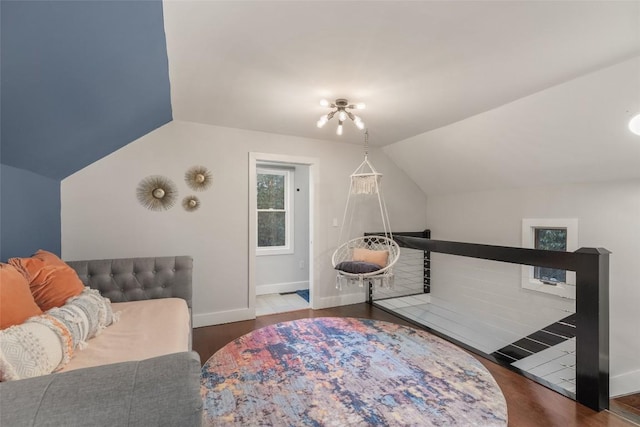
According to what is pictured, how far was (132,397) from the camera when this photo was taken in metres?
0.83

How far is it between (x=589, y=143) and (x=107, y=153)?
458cm

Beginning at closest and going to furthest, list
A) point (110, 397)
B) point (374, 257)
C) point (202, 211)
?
point (110, 397), point (202, 211), point (374, 257)

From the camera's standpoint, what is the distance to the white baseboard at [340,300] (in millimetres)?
4175

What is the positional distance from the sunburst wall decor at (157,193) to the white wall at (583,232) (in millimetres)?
3952

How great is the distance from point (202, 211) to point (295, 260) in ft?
7.39

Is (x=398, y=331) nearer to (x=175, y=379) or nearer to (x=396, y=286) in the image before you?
(x=396, y=286)

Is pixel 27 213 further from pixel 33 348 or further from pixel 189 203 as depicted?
pixel 33 348

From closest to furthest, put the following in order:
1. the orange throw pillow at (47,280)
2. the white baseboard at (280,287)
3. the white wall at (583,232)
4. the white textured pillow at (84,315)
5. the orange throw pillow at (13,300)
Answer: the orange throw pillow at (13,300) → the white textured pillow at (84,315) → the orange throw pillow at (47,280) → the white wall at (583,232) → the white baseboard at (280,287)

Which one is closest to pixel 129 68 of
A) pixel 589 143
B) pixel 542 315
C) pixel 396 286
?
pixel 589 143

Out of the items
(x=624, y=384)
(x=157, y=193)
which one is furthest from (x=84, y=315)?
(x=624, y=384)

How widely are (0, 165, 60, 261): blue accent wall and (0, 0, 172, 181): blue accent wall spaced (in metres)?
0.10

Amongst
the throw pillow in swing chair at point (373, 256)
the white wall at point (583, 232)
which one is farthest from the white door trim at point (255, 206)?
the white wall at point (583, 232)

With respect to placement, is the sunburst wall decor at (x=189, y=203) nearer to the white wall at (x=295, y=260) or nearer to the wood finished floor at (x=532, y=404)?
the wood finished floor at (x=532, y=404)

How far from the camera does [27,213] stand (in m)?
2.22
